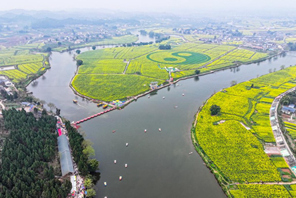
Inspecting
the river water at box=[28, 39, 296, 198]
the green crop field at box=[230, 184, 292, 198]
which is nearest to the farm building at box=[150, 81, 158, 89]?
Result: the river water at box=[28, 39, 296, 198]

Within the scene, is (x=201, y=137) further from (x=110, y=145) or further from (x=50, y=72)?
(x=50, y=72)

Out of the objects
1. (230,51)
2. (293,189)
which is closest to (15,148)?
(293,189)

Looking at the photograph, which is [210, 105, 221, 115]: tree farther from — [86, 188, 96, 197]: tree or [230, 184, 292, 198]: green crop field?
[86, 188, 96, 197]: tree

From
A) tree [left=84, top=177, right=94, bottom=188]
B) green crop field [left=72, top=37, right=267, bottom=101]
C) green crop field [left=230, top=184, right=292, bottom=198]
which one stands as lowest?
green crop field [left=230, top=184, right=292, bottom=198]

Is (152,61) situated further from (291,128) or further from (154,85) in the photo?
(291,128)

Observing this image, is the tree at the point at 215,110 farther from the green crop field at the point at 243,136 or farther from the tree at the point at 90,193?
the tree at the point at 90,193

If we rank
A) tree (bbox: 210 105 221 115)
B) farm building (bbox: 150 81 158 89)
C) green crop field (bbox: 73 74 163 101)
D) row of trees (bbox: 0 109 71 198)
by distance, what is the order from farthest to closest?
farm building (bbox: 150 81 158 89)
green crop field (bbox: 73 74 163 101)
tree (bbox: 210 105 221 115)
row of trees (bbox: 0 109 71 198)

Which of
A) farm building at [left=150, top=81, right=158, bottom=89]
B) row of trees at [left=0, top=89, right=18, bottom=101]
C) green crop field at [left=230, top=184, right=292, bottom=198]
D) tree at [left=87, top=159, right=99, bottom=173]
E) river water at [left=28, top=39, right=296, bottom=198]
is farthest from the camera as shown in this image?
farm building at [left=150, top=81, right=158, bottom=89]
